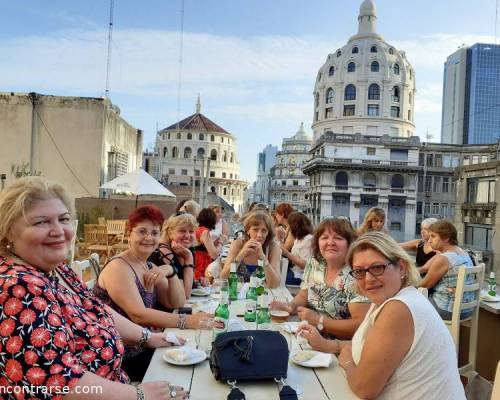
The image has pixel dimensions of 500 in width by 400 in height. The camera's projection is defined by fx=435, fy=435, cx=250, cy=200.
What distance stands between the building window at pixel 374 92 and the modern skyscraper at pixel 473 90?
18.6m

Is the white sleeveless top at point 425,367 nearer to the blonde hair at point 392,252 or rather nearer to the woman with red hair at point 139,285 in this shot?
the blonde hair at point 392,252

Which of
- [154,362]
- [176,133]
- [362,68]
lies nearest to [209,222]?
[154,362]

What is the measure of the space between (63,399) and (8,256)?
0.58 metres

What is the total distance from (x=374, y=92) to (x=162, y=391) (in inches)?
2775

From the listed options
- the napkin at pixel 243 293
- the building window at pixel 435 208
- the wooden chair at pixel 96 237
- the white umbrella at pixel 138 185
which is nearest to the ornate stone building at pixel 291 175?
the building window at pixel 435 208

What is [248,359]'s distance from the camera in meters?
1.91

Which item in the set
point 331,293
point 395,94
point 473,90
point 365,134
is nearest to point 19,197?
point 331,293

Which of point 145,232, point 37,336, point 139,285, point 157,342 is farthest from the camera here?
point 145,232

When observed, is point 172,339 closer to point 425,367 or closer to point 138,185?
point 425,367

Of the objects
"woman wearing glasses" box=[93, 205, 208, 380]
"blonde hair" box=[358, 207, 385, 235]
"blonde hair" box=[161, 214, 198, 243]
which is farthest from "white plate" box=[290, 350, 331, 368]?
"blonde hair" box=[358, 207, 385, 235]

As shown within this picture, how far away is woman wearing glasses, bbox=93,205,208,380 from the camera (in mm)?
2656

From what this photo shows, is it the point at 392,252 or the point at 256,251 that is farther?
the point at 256,251

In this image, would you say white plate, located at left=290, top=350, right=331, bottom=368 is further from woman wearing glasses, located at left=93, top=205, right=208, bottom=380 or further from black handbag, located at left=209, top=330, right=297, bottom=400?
woman wearing glasses, located at left=93, top=205, right=208, bottom=380

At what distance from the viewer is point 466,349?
4.71 meters
